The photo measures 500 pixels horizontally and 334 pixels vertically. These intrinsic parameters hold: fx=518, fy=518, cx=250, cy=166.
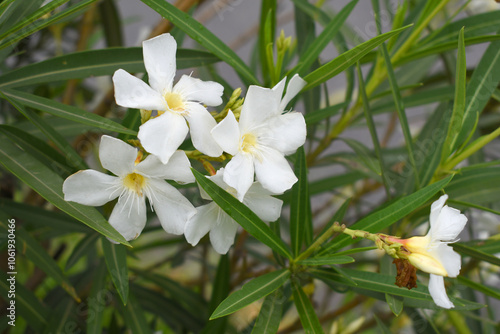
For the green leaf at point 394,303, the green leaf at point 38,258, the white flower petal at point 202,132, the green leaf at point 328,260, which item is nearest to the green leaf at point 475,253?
the green leaf at point 394,303

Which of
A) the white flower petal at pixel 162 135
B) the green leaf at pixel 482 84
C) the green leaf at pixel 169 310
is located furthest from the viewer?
the green leaf at pixel 169 310

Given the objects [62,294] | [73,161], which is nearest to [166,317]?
[62,294]

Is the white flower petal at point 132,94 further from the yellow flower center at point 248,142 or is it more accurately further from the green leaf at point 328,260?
the green leaf at point 328,260

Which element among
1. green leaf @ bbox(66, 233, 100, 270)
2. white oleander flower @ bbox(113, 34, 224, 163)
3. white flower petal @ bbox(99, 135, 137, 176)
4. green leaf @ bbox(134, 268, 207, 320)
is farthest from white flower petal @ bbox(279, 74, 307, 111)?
green leaf @ bbox(134, 268, 207, 320)

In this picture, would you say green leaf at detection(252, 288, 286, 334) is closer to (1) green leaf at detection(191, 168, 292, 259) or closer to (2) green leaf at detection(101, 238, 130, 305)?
(1) green leaf at detection(191, 168, 292, 259)

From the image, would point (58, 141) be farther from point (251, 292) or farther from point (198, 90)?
point (251, 292)

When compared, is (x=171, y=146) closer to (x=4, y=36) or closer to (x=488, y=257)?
(x=4, y=36)

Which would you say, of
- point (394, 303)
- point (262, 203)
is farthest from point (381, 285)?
point (262, 203)
